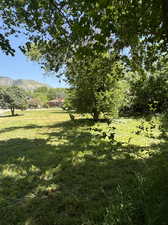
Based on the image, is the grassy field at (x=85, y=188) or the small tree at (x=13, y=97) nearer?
the grassy field at (x=85, y=188)

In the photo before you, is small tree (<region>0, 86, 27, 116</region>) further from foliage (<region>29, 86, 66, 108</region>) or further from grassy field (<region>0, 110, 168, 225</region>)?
foliage (<region>29, 86, 66, 108</region>)

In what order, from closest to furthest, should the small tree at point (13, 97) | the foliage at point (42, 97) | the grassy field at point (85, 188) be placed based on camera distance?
the grassy field at point (85, 188), the small tree at point (13, 97), the foliage at point (42, 97)

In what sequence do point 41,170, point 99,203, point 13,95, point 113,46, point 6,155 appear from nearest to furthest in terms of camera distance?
1. point 99,203
2. point 113,46
3. point 41,170
4. point 6,155
5. point 13,95

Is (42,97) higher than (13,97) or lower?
higher

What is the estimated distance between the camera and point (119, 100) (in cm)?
1436

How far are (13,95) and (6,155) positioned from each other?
101 ft

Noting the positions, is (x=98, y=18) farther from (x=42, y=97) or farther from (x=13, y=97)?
(x=42, y=97)

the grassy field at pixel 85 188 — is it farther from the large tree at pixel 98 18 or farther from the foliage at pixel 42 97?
the foliage at pixel 42 97

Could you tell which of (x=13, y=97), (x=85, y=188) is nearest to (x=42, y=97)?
(x=13, y=97)

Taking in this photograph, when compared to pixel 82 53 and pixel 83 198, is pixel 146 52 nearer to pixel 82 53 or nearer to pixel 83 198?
pixel 82 53

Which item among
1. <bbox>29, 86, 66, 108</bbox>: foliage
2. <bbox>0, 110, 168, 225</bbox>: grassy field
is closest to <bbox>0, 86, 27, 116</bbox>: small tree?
<bbox>0, 110, 168, 225</bbox>: grassy field

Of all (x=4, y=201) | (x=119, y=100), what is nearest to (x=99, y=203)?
(x=4, y=201)

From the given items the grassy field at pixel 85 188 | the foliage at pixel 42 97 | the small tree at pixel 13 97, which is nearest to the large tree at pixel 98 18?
the grassy field at pixel 85 188

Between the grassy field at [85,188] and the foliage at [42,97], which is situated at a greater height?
the foliage at [42,97]
